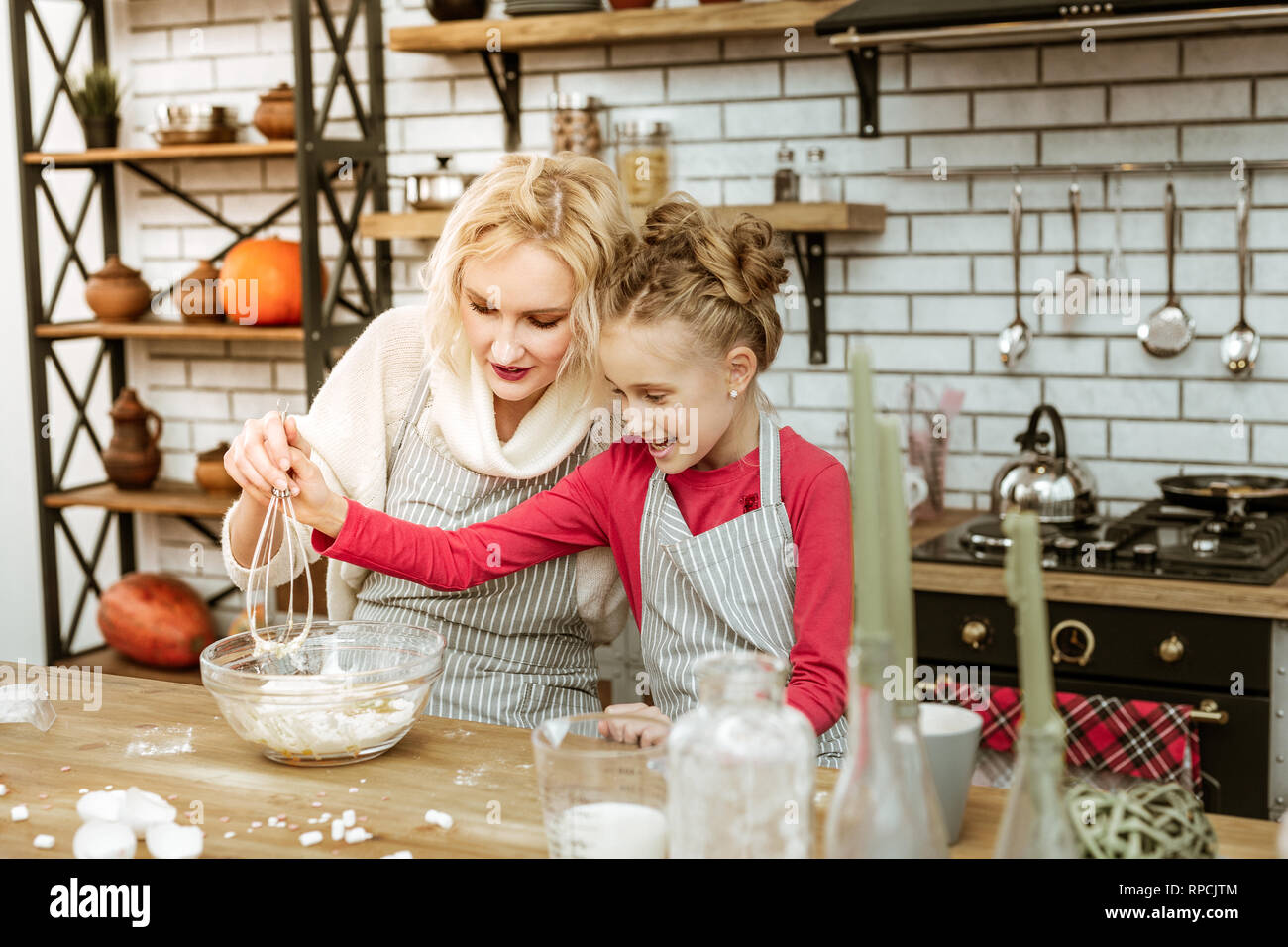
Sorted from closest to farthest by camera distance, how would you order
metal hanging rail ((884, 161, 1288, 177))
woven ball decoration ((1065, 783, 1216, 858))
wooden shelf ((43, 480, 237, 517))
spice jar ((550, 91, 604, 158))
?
woven ball decoration ((1065, 783, 1216, 858))
metal hanging rail ((884, 161, 1288, 177))
spice jar ((550, 91, 604, 158))
wooden shelf ((43, 480, 237, 517))

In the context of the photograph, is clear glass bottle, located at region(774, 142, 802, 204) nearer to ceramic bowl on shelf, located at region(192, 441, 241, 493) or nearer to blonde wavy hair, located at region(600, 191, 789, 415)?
blonde wavy hair, located at region(600, 191, 789, 415)

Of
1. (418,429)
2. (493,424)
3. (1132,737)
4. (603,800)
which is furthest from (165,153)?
(603,800)

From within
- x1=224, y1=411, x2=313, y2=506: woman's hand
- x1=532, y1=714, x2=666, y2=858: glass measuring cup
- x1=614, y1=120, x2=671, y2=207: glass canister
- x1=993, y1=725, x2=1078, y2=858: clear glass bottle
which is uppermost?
x1=614, y1=120, x2=671, y2=207: glass canister

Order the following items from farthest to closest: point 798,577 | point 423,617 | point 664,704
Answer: point 423,617 < point 664,704 < point 798,577

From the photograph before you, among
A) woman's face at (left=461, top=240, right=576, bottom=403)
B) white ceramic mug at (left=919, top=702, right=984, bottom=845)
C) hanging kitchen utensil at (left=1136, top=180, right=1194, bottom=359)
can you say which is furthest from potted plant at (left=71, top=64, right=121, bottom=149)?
white ceramic mug at (left=919, top=702, right=984, bottom=845)

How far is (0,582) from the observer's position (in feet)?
13.5

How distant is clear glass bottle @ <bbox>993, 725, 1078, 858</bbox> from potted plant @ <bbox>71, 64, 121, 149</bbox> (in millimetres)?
3605

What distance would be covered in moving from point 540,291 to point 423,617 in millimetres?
545

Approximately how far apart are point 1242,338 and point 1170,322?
5.9 inches

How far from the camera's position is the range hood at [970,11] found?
2.45 metres

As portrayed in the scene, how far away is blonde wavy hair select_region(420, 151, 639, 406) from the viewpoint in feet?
6.25

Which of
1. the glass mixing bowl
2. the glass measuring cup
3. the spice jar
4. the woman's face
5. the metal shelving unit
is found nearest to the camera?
the glass measuring cup
